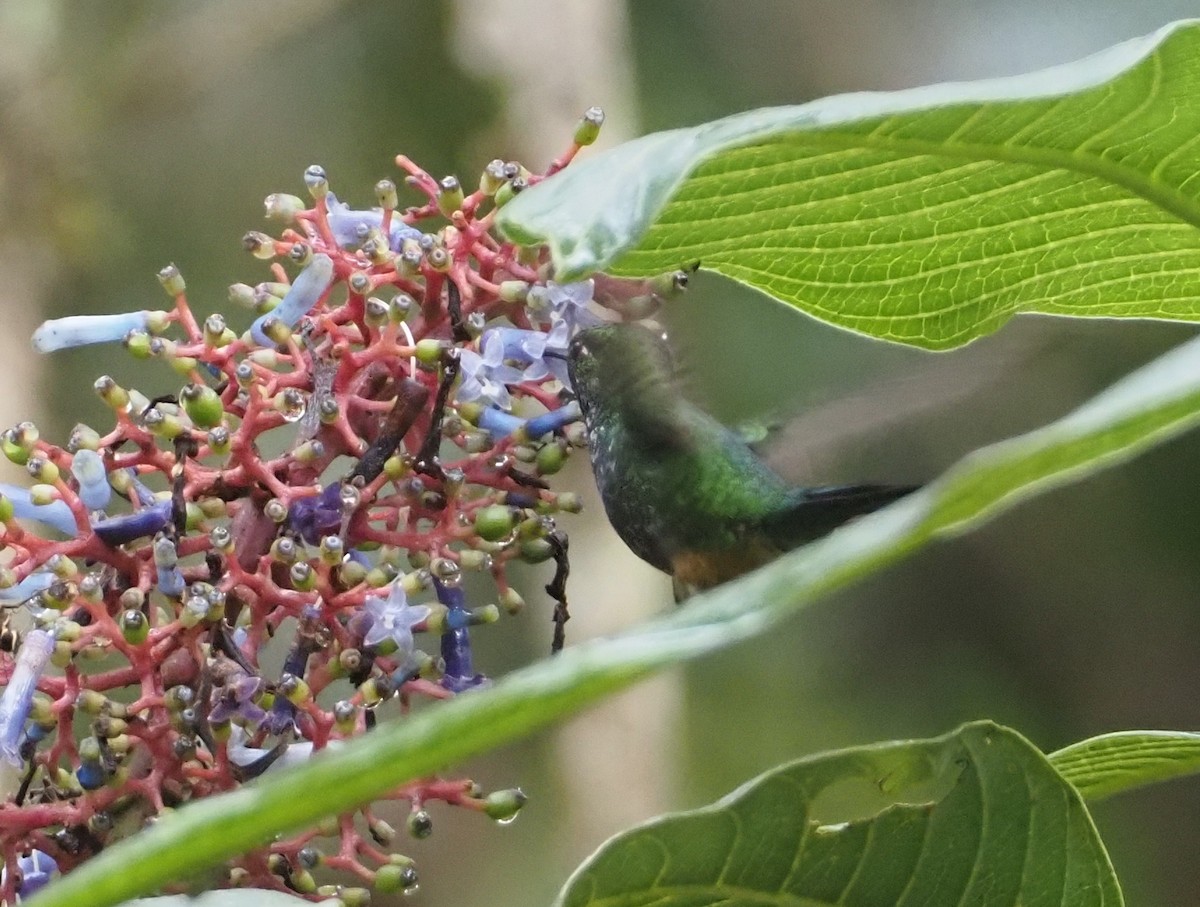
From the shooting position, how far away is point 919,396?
0.76m

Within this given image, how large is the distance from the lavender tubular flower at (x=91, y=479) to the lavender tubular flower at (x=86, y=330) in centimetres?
10

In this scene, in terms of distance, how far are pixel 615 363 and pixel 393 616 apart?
214mm

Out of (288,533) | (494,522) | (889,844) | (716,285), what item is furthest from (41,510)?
(716,285)

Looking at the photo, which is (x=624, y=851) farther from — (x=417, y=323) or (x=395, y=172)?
(x=395, y=172)

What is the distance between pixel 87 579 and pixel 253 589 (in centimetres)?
7

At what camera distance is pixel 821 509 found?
0.82 meters

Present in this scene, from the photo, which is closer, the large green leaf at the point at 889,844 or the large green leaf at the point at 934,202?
the large green leaf at the point at 934,202

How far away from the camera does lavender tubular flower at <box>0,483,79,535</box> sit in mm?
649

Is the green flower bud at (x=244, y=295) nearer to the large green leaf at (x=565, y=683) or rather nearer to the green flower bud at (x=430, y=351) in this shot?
the green flower bud at (x=430, y=351)

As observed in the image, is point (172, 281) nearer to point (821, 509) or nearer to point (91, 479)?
point (91, 479)

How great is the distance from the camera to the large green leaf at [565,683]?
12.2 inches

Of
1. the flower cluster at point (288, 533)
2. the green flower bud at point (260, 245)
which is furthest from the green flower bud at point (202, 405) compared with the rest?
the green flower bud at point (260, 245)

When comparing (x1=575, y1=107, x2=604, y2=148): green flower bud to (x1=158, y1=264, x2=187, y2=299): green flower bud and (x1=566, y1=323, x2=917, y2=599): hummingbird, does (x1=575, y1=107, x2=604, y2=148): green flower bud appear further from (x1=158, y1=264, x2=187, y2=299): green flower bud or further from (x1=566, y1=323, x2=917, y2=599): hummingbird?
(x1=158, y1=264, x2=187, y2=299): green flower bud

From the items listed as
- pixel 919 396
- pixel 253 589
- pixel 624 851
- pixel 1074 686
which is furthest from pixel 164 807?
pixel 1074 686
